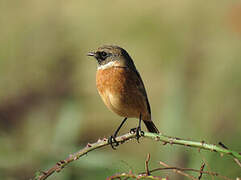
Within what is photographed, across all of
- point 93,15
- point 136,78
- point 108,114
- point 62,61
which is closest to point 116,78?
point 136,78

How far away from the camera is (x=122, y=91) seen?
3648 millimetres

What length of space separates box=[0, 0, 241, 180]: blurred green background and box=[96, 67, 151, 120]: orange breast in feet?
1.38

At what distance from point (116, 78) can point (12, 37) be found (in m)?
4.41

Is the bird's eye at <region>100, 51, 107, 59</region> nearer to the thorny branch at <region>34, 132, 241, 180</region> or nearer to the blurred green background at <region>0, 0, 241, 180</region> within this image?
the blurred green background at <region>0, 0, 241, 180</region>

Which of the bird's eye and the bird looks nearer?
the bird

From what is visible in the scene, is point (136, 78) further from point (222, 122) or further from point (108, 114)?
point (108, 114)

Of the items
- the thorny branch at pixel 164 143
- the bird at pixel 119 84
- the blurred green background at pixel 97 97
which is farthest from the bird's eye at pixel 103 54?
the thorny branch at pixel 164 143

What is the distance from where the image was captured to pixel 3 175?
3.82m

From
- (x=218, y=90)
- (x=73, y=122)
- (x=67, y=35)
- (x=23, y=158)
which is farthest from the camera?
(x=67, y=35)

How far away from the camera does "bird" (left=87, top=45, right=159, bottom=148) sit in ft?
11.9

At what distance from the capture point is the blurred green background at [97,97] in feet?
13.0

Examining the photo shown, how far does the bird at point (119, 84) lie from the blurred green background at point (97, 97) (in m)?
0.42

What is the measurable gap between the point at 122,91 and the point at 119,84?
2.2 inches

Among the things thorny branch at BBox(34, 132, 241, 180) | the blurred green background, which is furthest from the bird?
thorny branch at BBox(34, 132, 241, 180)
